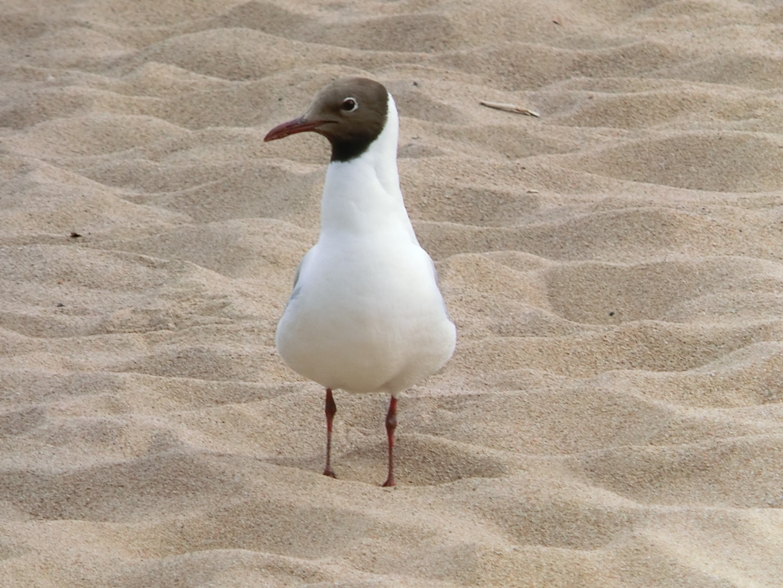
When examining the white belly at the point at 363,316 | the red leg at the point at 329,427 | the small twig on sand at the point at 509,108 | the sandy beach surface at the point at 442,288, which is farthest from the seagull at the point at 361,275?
the small twig on sand at the point at 509,108

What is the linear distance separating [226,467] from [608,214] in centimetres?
197

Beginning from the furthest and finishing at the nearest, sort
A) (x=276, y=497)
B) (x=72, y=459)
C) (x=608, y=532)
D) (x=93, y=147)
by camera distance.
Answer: (x=93, y=147) < (x=72, y=459) < (x=276, y=497) < (x=608, y=532)

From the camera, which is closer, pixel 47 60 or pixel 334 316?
pixel 334 316

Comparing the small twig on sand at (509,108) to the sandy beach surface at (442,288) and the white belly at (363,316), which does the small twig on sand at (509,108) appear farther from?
the white belly at (363,316)

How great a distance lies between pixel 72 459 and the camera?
3.08 meters

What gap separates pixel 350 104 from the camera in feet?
9.37

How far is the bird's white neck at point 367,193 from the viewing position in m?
2.83

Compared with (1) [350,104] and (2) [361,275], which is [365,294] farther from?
(1) [350,104]

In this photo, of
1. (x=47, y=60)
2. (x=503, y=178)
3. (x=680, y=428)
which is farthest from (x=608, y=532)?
(x=47, y=60)

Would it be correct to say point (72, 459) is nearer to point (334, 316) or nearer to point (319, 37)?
point (334, 316)

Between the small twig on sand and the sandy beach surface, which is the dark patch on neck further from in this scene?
the small twig on sand

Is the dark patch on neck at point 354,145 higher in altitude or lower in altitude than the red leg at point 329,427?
higher

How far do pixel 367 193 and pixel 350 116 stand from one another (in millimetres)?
188

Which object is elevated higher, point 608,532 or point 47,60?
Answer: point 608,532
